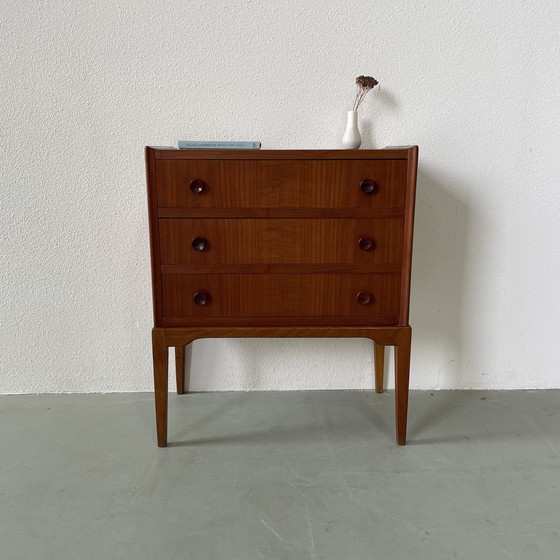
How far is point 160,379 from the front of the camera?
1521 millimetres

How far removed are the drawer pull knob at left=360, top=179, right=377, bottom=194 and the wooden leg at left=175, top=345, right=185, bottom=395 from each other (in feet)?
3.13

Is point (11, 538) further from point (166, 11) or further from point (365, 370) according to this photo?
point (166, 11)

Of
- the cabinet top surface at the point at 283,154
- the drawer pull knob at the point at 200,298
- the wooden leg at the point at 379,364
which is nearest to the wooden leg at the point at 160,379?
the drawer pull knob at the point at 200,298

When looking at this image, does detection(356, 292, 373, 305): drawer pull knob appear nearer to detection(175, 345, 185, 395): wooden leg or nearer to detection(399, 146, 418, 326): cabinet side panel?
detection(399, 146, 418, 326): cabinet side panel

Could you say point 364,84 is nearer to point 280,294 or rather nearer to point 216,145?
point 216,145

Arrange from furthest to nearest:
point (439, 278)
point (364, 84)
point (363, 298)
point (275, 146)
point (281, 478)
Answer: point (439, 278)
point (275, 146)
point (364, 84)
point (363, 298)
point (281, 478)

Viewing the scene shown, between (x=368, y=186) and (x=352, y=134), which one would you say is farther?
(x=352, y=134)

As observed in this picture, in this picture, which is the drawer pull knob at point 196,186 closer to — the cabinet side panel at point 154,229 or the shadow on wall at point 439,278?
the cabinet side panel at point 154,229

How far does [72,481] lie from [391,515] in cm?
92

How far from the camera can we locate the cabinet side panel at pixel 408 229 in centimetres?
140

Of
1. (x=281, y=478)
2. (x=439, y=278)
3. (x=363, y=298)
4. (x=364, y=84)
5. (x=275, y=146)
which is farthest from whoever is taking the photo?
(x=439, y=278)

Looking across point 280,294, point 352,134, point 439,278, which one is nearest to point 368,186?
point 352,134

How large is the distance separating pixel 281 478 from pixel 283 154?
0.97m

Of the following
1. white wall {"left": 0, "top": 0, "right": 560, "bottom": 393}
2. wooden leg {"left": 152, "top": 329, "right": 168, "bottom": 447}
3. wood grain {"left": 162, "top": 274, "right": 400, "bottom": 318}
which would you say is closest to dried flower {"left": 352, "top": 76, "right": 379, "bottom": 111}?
white wall {"left": 0, "top": 0, "right": 560, "bottom": 393}
